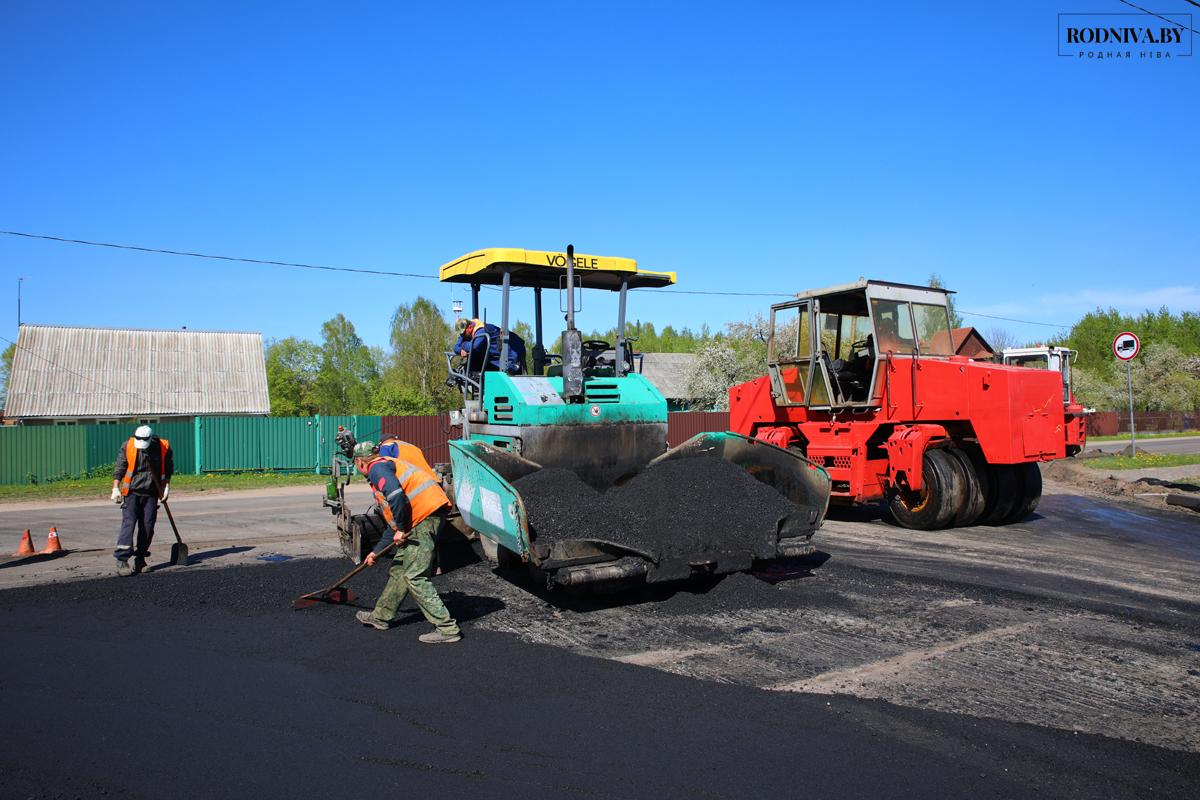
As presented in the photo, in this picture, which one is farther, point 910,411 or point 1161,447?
point 1161,447

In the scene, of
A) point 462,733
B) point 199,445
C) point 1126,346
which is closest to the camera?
point 462,733

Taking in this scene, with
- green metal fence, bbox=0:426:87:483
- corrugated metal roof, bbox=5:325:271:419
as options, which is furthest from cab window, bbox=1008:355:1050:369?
corrugated metal roof, bbox=5:325:271:419

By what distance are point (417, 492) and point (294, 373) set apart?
186ft

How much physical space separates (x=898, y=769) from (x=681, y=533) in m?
2.67

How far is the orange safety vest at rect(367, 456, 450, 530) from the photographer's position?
5.46m

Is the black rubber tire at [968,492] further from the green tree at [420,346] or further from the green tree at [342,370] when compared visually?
the green tree at [342,370]

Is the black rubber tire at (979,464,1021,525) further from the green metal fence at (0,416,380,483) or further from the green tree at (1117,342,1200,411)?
the green tree at (1117,342,1200,411)

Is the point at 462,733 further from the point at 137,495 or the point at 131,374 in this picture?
the point at 131,374

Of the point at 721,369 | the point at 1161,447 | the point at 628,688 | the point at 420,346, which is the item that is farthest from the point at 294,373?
the point at 628,688

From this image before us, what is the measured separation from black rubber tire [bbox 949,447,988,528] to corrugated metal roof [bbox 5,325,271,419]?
25.6 m

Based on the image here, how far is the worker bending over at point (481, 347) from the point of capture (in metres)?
7.42

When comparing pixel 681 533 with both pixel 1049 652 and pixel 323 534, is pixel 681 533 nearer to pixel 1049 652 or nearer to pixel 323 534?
pixel 1049 652

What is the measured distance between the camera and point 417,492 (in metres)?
5.51

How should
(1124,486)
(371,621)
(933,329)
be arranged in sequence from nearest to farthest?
(371,621) → (933,329) → (1124,486)
